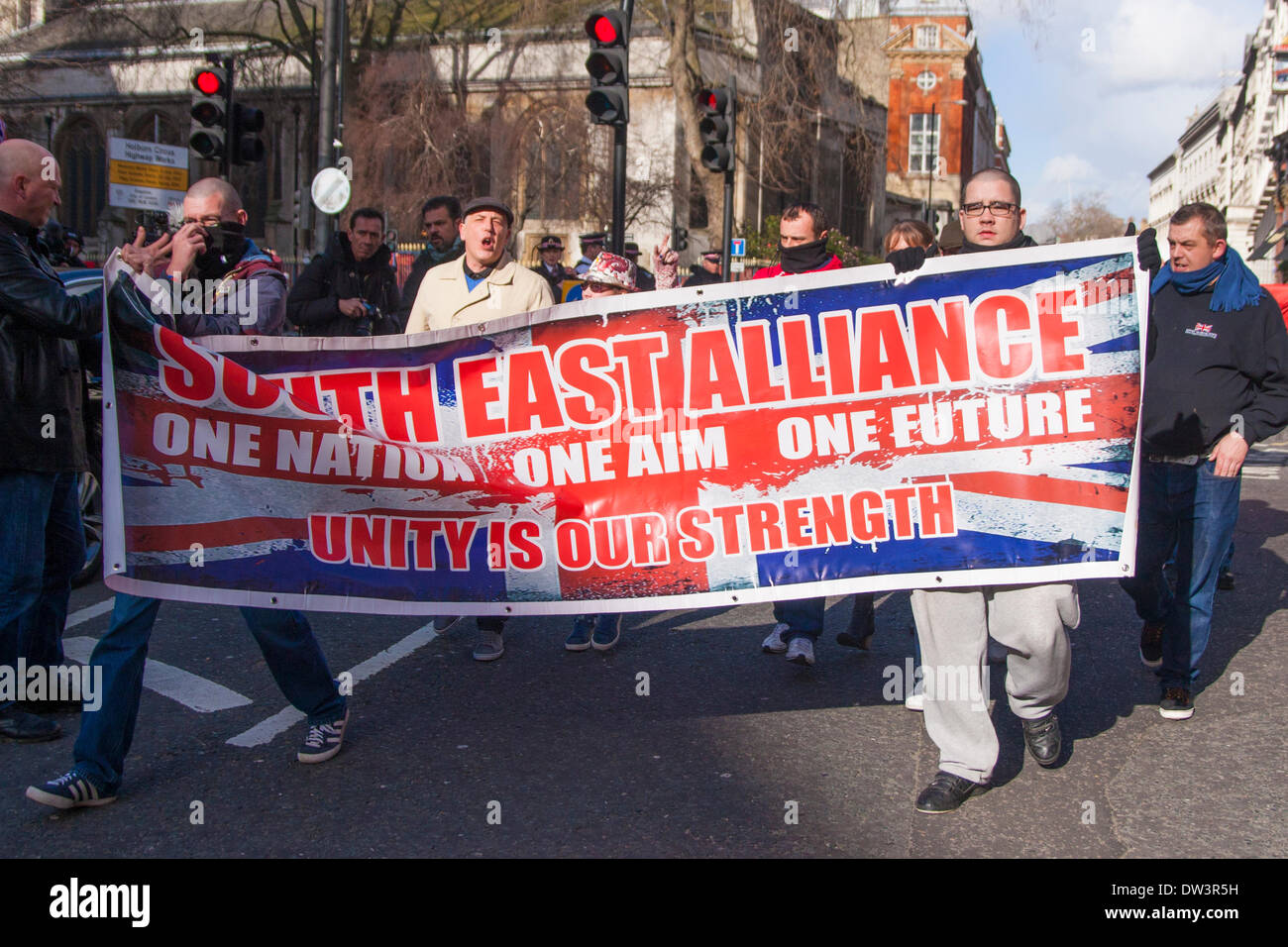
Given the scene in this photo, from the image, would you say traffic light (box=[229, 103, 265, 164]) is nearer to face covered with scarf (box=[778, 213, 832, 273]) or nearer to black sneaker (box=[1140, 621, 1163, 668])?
face covered with scarf (box=[778, 213, 832, 273])

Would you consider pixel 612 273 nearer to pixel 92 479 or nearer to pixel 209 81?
pixel 92 479

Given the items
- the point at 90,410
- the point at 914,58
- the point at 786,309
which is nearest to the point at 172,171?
the point at 90,410

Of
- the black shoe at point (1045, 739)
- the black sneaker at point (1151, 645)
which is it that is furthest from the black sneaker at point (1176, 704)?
the black shoe at point (1045, 739)

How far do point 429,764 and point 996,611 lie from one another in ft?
6.78

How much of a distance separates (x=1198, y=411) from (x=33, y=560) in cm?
454

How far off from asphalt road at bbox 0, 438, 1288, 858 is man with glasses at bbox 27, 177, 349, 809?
0.33 feet

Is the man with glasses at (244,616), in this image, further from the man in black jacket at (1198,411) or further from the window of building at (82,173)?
the window of building at (82,173)

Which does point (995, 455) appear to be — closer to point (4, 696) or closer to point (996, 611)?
point (996, 611)

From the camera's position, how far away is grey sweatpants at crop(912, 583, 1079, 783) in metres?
3.94

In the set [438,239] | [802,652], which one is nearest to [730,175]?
[438,239]

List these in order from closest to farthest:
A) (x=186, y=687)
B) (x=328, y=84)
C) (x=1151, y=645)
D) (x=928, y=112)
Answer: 1. (x=186, y=687)
2. (x=1151, y=645)
3. (x=328, y=84)
4. (x=928, y=112)

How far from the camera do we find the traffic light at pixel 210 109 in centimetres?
1201

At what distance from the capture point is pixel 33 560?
441cm

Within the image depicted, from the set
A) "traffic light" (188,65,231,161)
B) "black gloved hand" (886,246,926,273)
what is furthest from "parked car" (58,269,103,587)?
"traffic light" (188,65,231,161)
